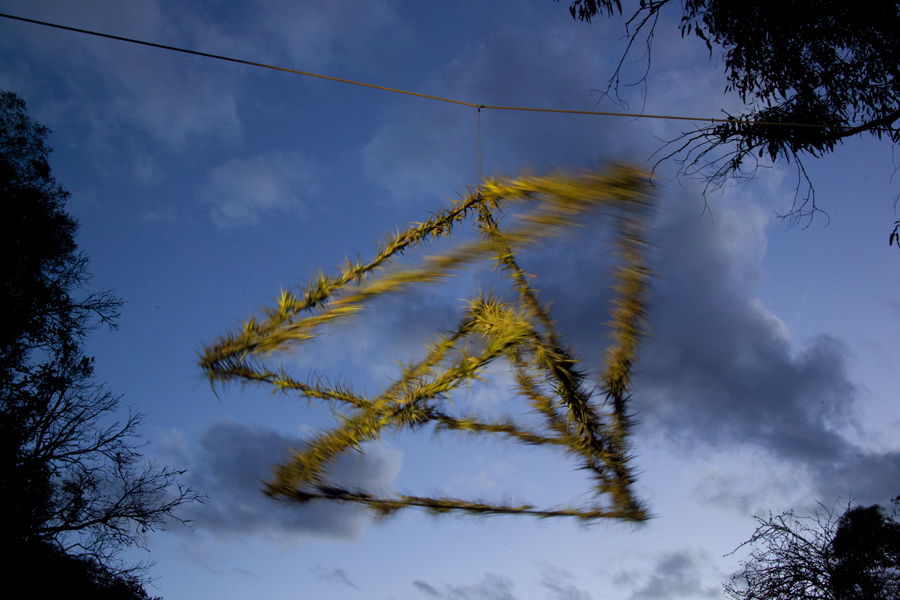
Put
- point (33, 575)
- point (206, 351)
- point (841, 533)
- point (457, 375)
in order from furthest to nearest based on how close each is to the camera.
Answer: point (841, 533), point (33, 575), point (206, 351), point (457, 375)

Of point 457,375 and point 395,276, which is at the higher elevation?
point 395,276

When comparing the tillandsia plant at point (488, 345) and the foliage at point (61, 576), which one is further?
the foliage at point (61, 576)

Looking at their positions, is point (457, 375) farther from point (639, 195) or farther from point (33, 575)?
point (33, 575)

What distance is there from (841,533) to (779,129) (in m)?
7.09

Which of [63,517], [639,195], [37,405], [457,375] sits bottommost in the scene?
[457,375]

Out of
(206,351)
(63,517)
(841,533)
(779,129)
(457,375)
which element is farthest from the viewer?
(841,533)

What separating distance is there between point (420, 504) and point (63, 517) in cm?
793

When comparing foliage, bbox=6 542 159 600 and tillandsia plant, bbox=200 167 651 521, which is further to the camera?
foliage, bbox=6 542 159 600

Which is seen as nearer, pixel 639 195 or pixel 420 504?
pixel 639 195

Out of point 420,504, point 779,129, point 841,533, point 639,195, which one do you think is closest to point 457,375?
point 420,504

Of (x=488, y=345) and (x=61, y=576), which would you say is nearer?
(x=488, y=345)

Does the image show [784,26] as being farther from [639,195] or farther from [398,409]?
[398,409]

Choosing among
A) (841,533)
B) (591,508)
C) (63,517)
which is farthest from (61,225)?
(841,533)

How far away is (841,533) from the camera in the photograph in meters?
8.30
